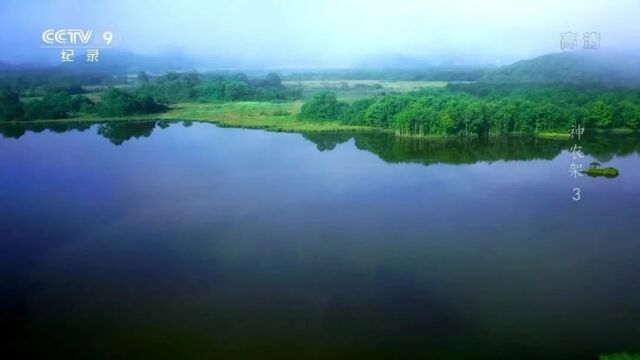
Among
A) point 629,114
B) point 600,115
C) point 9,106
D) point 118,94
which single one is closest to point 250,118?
point 118,94

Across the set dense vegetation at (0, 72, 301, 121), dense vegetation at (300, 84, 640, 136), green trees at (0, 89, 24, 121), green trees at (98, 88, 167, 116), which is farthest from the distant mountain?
green trees at (0, 89, 24, 121)

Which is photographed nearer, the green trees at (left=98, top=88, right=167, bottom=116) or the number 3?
the number 3

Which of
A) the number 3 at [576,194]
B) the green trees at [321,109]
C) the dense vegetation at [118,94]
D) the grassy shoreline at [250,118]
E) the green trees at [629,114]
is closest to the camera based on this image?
the number 3 at [576,194]

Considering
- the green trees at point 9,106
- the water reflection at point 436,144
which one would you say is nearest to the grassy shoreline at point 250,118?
the green trees at point 9,106

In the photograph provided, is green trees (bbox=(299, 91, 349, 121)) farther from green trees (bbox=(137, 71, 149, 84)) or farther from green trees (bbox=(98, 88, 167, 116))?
green trees (bbox=(137, 71, 149, 84))

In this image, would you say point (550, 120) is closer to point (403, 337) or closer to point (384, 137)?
point (384, 137)

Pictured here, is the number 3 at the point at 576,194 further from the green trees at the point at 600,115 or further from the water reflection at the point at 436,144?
the green trees at the point at 600,115

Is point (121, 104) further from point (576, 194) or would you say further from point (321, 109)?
point (576, 194)

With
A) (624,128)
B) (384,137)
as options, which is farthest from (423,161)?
(624,128)
